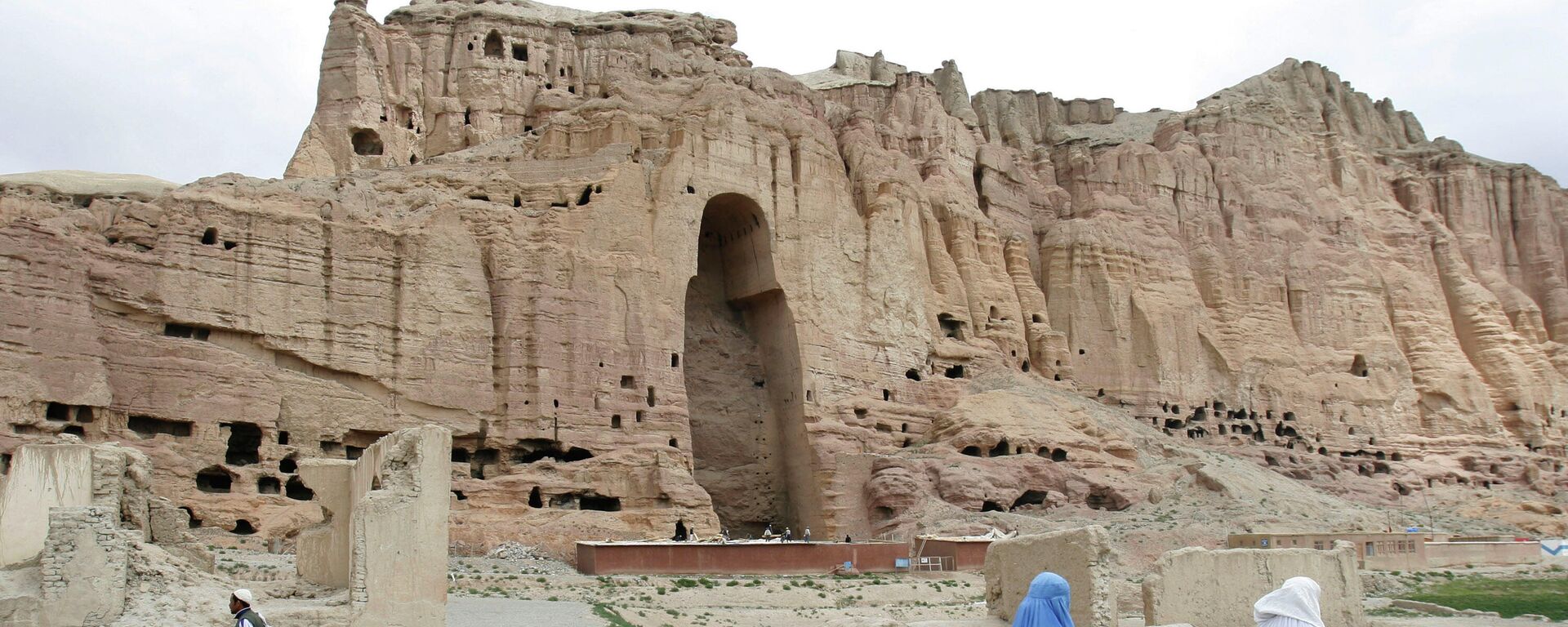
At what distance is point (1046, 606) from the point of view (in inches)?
412

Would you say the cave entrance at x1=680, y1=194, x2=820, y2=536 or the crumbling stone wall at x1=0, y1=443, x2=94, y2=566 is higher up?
the cave entrance at x1=680, y1=194, x2=820, y2=536

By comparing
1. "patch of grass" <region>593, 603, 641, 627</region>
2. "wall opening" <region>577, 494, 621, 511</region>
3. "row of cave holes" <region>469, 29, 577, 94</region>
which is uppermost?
"row of cave holes" <region>469, 29, 577, 94</region>

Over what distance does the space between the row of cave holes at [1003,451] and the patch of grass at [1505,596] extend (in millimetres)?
11869

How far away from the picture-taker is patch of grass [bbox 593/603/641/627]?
23.0m

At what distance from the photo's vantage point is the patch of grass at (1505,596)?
27.0 metres

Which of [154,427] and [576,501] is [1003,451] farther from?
[154,427]

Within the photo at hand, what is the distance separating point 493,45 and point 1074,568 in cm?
3872

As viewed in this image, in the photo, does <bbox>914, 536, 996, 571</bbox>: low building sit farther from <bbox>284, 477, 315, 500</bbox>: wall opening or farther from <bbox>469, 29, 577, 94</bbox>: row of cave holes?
<bbox>469, 29, 577, 94</bbox>: row of cave holes

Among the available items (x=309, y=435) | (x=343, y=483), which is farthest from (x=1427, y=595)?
(x=309, y=435)

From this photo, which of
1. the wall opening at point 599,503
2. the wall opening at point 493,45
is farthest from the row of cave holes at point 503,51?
the wall opening at point 599,503

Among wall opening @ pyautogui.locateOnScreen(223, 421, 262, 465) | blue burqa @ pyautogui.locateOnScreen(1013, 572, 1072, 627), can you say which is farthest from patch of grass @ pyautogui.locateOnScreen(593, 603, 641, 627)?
blue burqa @ pyautogui.locateOnScreen(1013, 572, 1072, 627)

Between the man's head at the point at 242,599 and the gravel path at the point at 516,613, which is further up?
the man's head at the point at 242,599

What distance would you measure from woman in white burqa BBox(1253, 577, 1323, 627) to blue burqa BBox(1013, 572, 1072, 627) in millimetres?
1320

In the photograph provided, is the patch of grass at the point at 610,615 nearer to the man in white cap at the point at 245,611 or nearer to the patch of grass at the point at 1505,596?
the man in white cap at the point at 245,611
